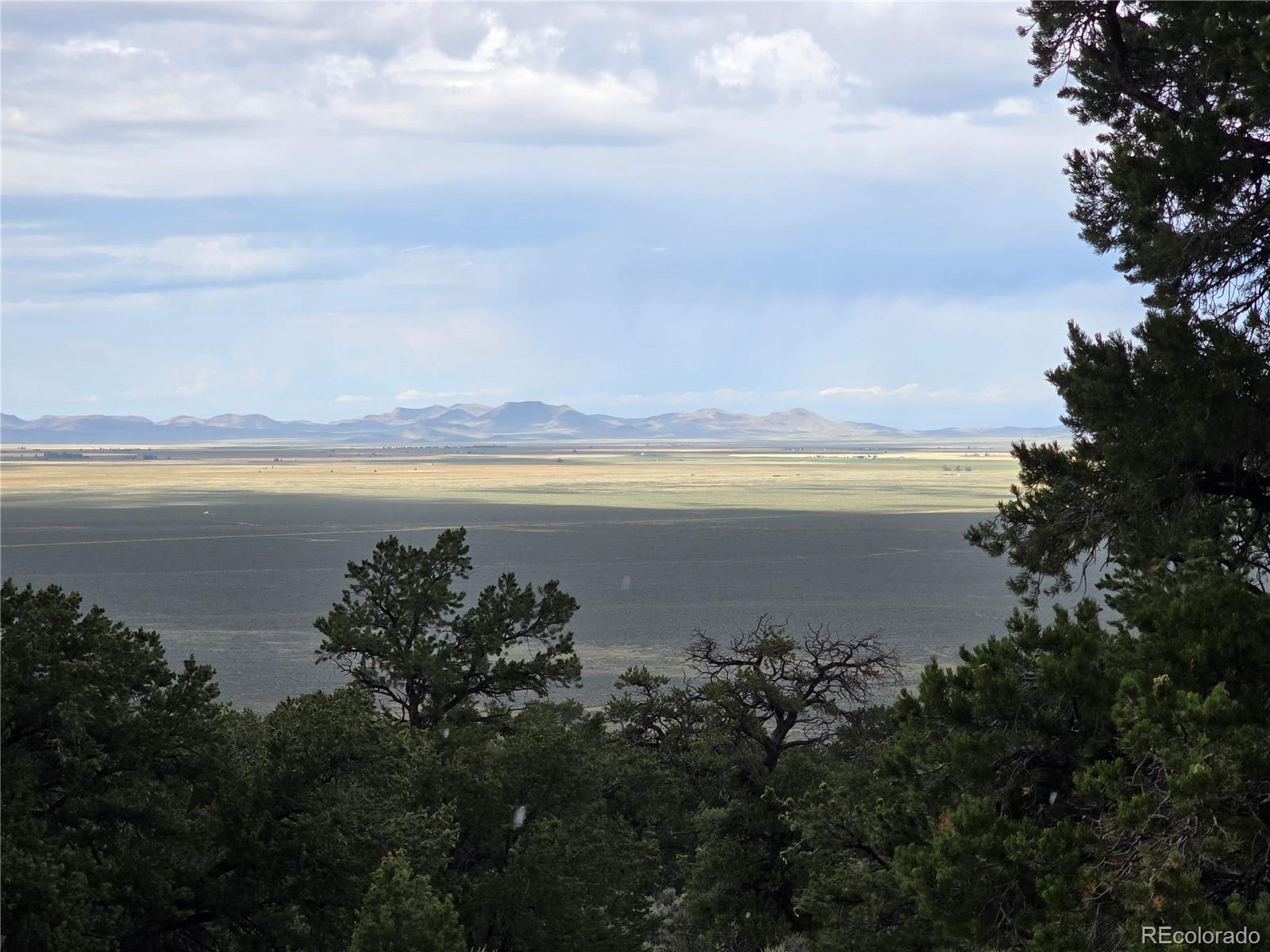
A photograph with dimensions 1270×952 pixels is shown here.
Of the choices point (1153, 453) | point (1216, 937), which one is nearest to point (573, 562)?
point (1153, 453)

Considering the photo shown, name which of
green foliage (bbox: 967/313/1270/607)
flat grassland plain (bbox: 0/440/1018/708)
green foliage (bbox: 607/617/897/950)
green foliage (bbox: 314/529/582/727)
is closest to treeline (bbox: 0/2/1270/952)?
green foliage (bbox: 967/313/1270/607)

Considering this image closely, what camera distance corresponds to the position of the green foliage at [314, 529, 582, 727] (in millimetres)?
23219

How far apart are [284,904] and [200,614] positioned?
62174 mm

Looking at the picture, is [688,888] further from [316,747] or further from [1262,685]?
[1262,685]

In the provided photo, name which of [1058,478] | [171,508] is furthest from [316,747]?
[171,508]

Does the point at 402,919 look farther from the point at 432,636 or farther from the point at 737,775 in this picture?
the point at 432,636

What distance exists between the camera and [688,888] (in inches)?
861

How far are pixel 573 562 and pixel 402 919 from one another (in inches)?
3316

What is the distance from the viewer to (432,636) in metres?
24.1

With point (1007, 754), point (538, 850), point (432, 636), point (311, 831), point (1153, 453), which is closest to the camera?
point (1153, 453)

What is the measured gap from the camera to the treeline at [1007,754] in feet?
29.7

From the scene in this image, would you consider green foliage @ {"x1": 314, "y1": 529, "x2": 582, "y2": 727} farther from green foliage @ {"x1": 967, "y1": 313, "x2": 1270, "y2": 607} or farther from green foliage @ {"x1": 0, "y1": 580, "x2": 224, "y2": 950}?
green foliage @ {"x1": 967, "y1": 313, "x2": 1270, "y2": 607}

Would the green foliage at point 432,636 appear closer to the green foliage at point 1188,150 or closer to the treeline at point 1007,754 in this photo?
the treeline at point 1007,754

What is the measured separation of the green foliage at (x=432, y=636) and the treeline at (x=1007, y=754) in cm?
411
